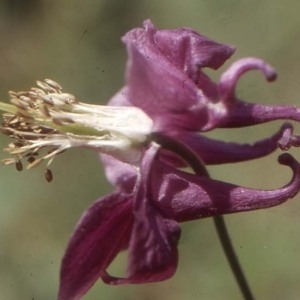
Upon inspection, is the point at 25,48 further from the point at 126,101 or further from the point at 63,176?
the point at 126,101

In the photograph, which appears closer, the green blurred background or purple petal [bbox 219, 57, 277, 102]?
purple petal [bbox 219, 57, 277, 102]

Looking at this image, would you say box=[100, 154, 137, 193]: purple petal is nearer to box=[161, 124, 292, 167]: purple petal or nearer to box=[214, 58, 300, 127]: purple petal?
box=[161, 124, 292, 167]: purple petal

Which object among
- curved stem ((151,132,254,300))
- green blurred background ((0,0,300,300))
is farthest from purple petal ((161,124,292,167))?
green blurred background ((0,0,300,300))

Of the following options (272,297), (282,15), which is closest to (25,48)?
(282,15)

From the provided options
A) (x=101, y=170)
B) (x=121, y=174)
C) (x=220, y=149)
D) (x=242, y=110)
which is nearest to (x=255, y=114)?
(x=242, y=110)

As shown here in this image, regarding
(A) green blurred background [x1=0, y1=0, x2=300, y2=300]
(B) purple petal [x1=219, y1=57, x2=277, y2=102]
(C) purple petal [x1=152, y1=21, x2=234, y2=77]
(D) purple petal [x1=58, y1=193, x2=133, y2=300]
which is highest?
(C) purple petal [x1=152, y1=21, x2=234, y2=77]

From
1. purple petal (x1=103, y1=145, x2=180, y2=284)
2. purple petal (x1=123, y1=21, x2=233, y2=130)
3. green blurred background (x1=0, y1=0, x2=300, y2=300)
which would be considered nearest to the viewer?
purple petal (x1=103, y1=145, x2=180, y2=284)

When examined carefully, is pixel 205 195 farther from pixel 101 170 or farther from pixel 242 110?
pixel 101 170
